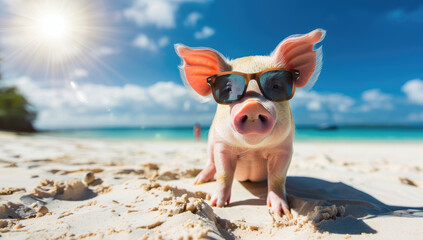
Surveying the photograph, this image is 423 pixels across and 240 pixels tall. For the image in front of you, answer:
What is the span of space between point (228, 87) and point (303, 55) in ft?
A: 2.13

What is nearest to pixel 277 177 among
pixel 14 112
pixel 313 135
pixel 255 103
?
pixel 255 103

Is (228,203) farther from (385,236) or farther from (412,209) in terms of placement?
(412,209)

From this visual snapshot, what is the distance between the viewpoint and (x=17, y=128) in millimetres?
22516

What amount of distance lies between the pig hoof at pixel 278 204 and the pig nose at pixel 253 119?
0.57 metres

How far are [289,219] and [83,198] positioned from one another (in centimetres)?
150

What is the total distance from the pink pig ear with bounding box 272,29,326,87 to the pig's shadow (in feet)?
2.97

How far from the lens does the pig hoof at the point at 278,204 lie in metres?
1.61

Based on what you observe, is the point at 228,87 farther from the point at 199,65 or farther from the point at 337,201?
the point at 337,201

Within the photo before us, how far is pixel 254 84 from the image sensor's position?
5.32 feet

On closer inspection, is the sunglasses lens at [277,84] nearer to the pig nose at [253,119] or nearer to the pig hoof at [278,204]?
the pig nose at [253,119]

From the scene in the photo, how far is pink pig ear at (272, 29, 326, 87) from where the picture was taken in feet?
5.58

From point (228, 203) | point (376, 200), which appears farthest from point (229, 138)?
point (376, 200)

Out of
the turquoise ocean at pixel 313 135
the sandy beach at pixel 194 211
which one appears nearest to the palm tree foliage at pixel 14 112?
the turquoise ocean at pixel 313 135

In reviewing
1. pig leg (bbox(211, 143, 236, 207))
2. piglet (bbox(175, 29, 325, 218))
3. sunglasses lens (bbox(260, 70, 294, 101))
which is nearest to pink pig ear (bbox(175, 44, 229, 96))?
piglet (bbox(175, 29, 325, 218))
